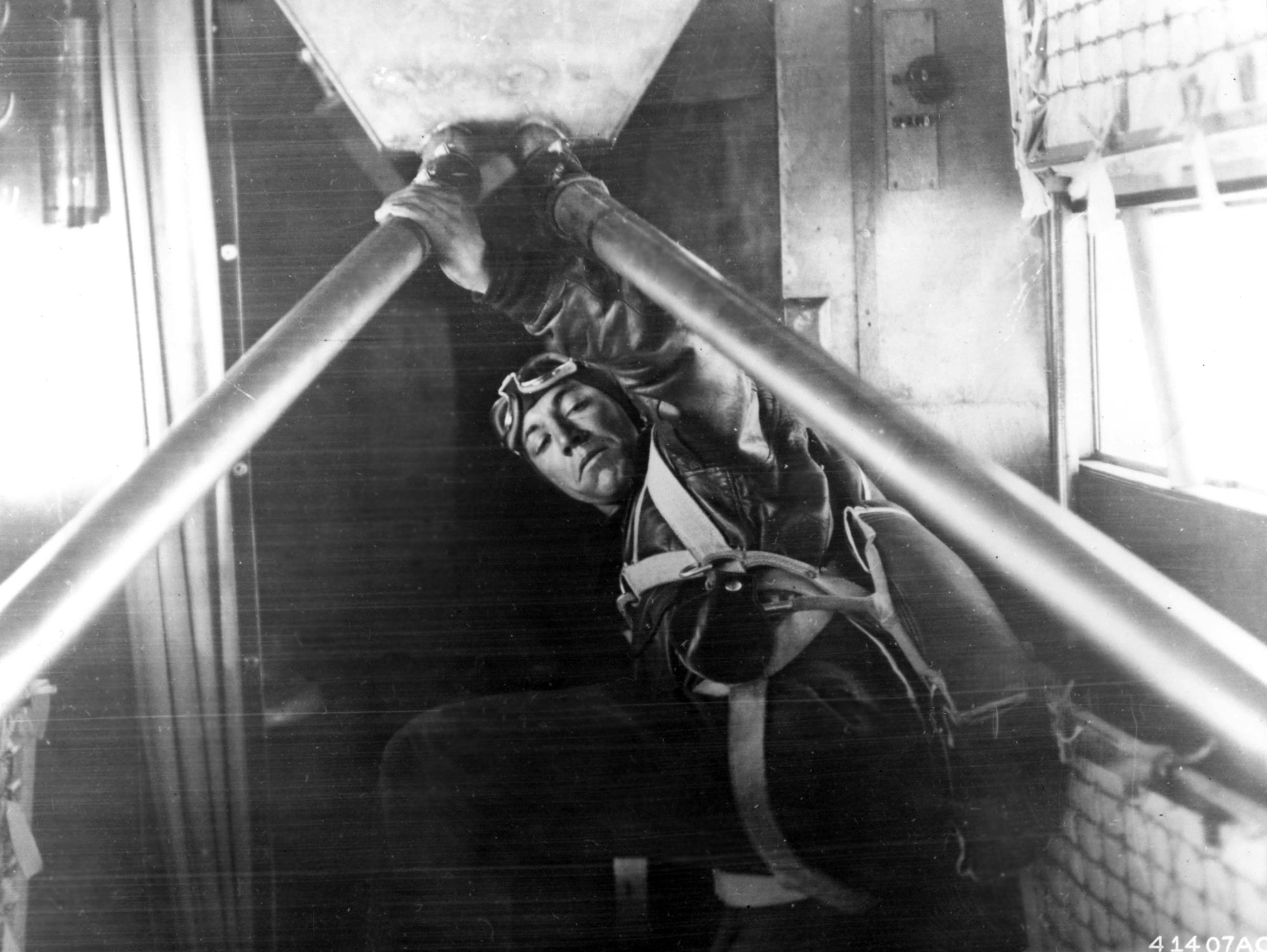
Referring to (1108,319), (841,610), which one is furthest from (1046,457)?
(841,610)

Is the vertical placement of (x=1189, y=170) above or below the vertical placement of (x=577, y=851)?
above

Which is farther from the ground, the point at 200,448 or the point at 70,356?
the point at 70,356

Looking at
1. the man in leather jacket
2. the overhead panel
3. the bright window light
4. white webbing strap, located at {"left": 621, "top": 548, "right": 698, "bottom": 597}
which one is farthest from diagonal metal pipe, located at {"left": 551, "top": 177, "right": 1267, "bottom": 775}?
the bright window light

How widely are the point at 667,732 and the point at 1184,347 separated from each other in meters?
0.94

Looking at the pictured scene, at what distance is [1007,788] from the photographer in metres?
1.23

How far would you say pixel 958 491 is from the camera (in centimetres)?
120

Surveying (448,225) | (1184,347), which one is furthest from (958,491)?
(448,225)

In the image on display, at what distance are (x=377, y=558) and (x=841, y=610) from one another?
27.4 inches

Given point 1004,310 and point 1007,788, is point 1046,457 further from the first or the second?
point 1007,788

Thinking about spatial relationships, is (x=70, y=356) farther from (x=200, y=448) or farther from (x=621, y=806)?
(x=621, y=806)

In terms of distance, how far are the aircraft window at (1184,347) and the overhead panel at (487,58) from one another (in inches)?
28.5

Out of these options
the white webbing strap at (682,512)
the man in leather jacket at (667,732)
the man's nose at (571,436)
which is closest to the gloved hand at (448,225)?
the man in leather jacket at (667,732)

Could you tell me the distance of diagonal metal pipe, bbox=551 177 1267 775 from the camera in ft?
3.84

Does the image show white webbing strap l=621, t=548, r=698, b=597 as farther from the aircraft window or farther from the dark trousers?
the aircraft window
